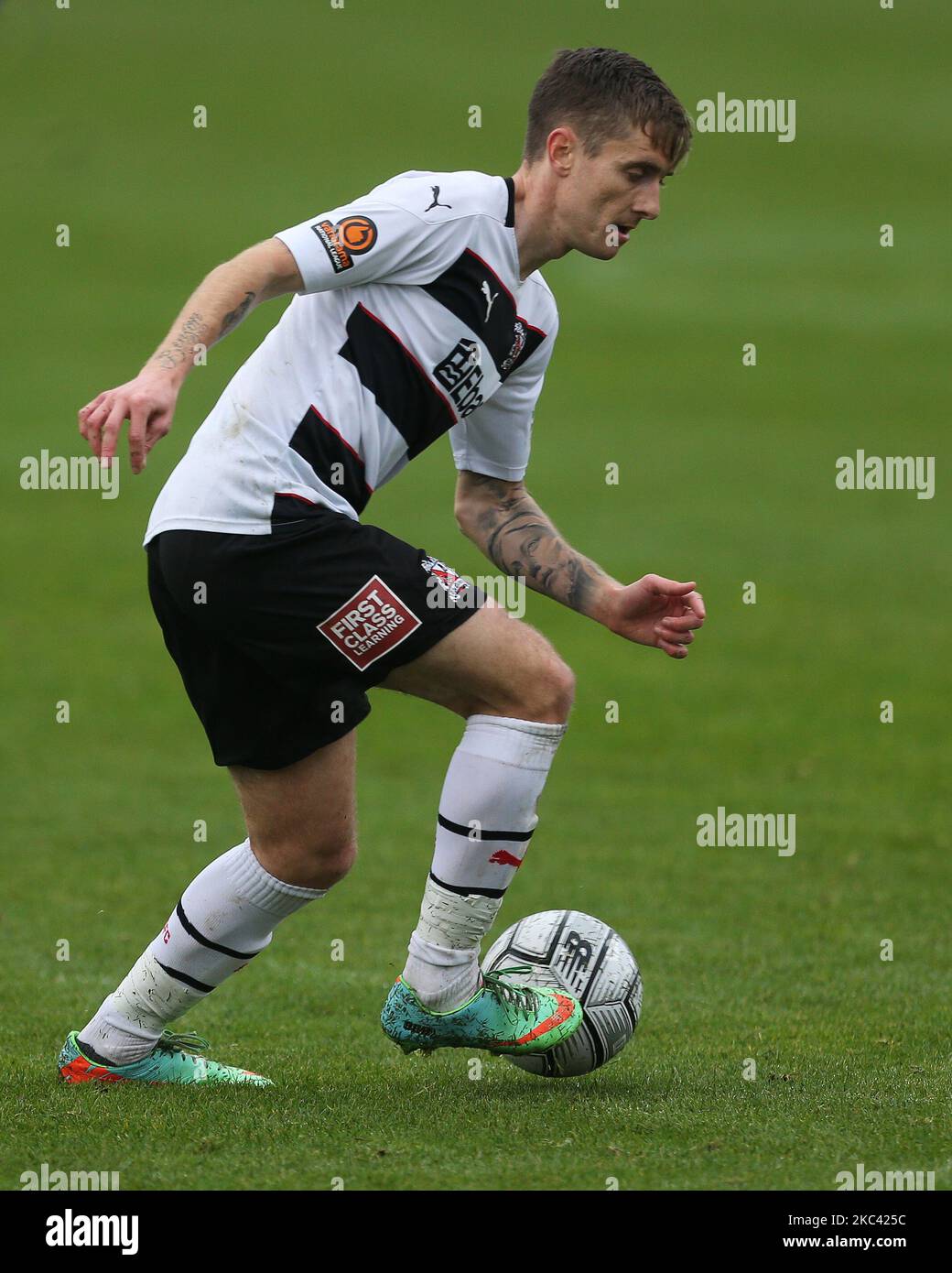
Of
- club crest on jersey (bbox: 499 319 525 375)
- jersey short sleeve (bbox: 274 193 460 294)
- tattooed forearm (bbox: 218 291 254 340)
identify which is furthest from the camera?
club crest on jersey (bbox: 499 319 525 375)

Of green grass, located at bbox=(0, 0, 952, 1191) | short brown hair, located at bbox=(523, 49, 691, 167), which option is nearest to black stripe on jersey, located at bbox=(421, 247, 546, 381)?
short brown hair, located at bbox=(523, 49, 691, 167)

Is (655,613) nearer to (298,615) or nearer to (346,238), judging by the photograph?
(298,615)

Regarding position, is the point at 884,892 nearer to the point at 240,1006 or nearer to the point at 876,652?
the point at 240,1006

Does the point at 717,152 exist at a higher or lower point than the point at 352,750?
higher

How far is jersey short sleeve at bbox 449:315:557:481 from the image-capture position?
5414 mm

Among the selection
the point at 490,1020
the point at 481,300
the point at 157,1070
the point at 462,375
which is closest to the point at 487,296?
the point at 481,300

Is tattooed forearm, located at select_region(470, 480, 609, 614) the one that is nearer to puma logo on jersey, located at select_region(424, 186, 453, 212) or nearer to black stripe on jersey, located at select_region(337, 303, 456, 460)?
black stripe on jersey, located at select_region(337, 303, 456, 460)

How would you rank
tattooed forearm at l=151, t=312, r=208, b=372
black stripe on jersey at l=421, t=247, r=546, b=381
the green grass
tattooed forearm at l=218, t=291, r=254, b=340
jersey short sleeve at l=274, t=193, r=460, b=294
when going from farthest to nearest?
the green grass → black stripe on jersey at l=421, t=247, r=546, b=381 → jersey short sleeve at l=274, t=193, r=460, b=294 → tattooed forearm at l=218, t=291, r=254, b=340 → tattooed forearm at l=151, t=312, r=208, b=372

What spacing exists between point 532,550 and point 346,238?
1267 mm

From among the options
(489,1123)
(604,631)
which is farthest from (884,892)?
(604,631)

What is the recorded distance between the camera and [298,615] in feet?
15.2

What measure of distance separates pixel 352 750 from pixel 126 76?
39601 mm

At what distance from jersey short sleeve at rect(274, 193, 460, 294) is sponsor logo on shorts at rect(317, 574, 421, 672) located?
0.83 metres

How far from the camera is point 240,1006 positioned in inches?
267
